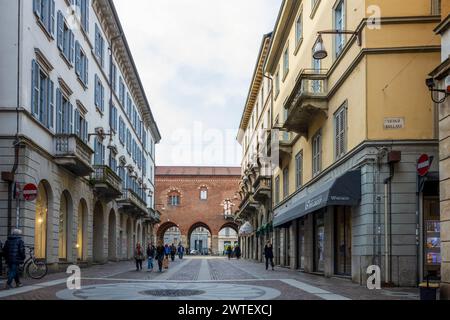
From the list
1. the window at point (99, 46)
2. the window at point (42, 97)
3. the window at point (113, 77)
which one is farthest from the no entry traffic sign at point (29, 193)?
the window at point (113, 77)

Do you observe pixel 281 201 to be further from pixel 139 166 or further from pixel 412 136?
pixel 139 166

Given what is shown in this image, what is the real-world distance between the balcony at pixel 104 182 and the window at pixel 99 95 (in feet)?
12.4

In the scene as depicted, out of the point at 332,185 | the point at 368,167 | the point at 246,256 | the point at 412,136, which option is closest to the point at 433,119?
the point at 412,136

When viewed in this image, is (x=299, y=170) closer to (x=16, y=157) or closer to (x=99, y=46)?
(x=99, y=46)

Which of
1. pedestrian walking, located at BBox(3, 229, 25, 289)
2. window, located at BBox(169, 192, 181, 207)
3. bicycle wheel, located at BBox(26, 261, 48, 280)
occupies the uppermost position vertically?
window, located at BBox(169, 192, 181, 207)

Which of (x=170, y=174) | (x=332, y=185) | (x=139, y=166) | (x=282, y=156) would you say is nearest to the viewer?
(x=332, y=185)

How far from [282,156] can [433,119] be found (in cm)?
1770

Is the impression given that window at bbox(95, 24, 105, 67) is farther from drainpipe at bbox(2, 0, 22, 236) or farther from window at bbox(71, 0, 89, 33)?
drainpipe at bbox(2, 0, 22, 236)

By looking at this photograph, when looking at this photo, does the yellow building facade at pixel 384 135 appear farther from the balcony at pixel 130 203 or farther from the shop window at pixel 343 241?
the balcony at pixel 130 203

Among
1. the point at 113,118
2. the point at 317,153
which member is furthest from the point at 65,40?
the point at 113,118

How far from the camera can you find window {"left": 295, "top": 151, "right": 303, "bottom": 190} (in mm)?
31031

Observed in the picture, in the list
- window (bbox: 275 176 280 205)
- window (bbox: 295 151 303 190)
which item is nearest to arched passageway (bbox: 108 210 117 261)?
window (bbox: 275 176 280 205)

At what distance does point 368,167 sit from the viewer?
62.5 ft

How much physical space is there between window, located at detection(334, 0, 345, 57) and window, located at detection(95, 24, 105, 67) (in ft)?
54.8
